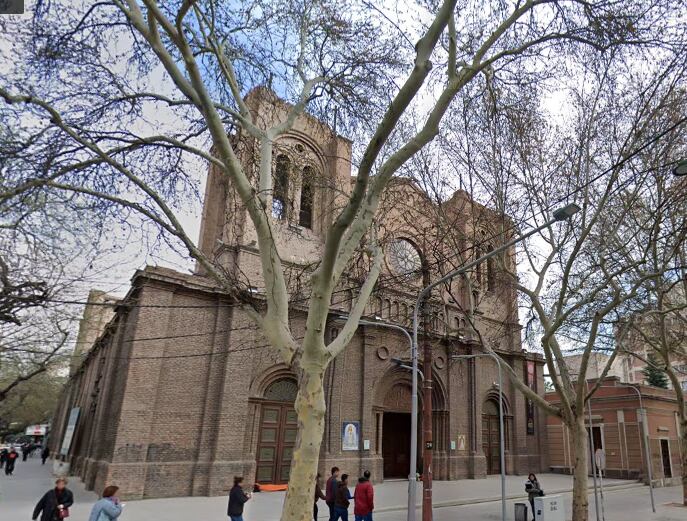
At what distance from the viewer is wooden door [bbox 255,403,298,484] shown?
20.2 m

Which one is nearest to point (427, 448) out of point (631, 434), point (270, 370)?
point (270, 370)

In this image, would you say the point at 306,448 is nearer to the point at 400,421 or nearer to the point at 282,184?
the point at 282,184

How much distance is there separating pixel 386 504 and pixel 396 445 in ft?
33.8

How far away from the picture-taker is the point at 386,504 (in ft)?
55.9

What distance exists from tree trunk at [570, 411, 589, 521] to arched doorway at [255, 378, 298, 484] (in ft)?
36.0

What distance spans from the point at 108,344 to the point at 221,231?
749cm

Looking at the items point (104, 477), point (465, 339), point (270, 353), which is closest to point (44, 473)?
point (104, 477)

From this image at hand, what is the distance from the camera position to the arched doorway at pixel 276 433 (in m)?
20.2

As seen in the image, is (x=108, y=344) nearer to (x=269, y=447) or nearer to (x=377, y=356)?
A: (x=269, y=447)

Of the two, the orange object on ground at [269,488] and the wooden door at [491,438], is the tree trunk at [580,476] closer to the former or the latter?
the orange object on ground at [269,488]

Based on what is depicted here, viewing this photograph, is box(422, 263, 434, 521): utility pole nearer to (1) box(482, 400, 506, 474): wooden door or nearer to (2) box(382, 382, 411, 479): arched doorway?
(2) box(382, 382, 411, 479): arched doorway

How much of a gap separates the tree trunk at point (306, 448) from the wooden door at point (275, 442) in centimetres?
1418

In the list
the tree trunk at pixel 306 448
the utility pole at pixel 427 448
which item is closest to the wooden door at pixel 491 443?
the utility pole at pixel 427 448

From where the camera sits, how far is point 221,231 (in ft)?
76.7
